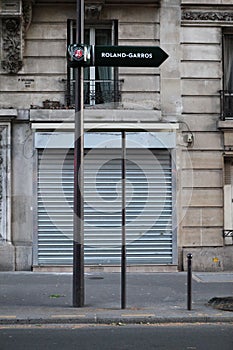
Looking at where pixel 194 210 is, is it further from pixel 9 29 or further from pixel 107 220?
pixel 9 29

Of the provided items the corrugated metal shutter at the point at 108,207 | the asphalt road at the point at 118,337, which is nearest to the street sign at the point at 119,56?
the asphalt road at the point at 118,337

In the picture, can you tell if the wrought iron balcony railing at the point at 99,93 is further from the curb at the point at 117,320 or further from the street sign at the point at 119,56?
the curb at the point at 117,320

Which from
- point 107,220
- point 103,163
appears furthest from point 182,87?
point 107,220

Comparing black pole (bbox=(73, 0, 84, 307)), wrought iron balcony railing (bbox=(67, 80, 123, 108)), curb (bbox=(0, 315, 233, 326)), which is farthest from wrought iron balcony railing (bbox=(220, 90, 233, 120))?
curb (bbox=(0, 315, 233, 326))

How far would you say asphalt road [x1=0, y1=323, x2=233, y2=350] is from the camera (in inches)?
317

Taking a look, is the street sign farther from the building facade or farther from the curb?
the building facade

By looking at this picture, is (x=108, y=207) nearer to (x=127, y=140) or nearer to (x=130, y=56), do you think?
(x=127, y=140)

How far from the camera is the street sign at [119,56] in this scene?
417 inches

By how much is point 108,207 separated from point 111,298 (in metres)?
4.47

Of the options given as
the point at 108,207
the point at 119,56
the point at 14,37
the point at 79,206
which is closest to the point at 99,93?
the point at 14,37

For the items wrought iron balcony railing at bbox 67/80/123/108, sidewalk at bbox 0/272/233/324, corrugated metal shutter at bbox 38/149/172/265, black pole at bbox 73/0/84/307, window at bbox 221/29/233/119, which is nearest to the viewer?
sidewalk at bbox 0/272/233/324

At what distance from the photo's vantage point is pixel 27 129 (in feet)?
51.3

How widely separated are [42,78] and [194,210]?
538 centimetres

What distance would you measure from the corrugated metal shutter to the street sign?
521cm
